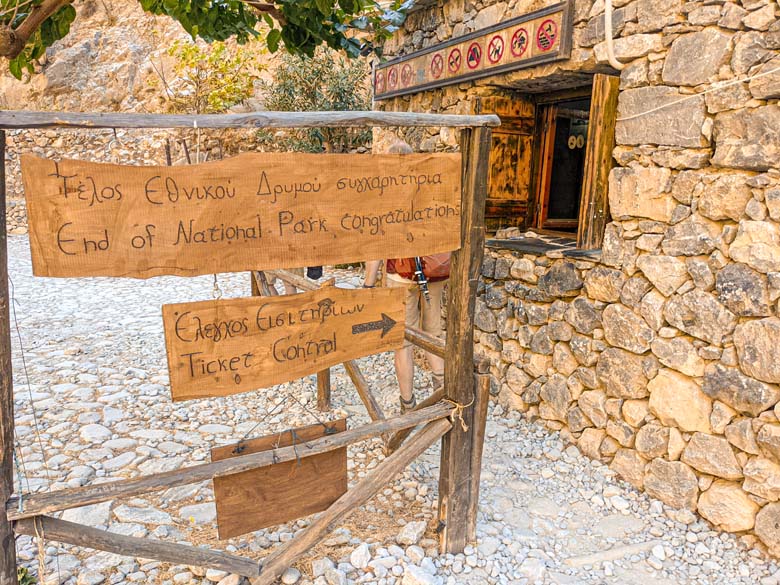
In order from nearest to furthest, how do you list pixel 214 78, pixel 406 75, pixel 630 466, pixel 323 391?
pixel 630 466
pixel 323 391
pixel 406 75
pixel 214 78

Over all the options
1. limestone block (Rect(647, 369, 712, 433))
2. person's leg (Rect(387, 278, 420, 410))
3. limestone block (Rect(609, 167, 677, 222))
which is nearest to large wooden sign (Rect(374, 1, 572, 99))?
limestone block (Rect(609, 167, 677, 222))

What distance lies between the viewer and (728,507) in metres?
2.87

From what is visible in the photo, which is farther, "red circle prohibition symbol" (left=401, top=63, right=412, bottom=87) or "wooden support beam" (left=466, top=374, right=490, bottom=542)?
"red circle prohibition symbol" (left=401, top=63, right=412, bottom=87)

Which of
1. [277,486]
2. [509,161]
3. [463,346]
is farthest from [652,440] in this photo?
[509,161]

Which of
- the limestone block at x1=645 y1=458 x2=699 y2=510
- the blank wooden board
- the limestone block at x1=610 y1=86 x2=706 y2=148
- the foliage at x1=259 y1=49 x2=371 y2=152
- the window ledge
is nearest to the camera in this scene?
the blank wooden board

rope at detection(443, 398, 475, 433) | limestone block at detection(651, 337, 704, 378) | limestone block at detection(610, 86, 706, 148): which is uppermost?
limestone block at detection(610, 86, 706, 148)

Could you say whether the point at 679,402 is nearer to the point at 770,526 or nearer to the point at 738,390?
the point at 738,390

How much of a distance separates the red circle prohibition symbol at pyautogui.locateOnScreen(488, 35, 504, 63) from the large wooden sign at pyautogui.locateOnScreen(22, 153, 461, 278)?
208 cm

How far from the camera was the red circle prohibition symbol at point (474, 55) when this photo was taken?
13.6 feet

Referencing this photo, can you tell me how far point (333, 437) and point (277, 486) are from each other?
30 centimetres

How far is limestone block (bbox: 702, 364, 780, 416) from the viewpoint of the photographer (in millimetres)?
2678

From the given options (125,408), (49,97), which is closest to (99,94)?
(49,97)

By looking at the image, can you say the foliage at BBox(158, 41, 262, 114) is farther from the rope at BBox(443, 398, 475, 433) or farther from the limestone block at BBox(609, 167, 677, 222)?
the rope at BBox(443, 398, 475, 433)

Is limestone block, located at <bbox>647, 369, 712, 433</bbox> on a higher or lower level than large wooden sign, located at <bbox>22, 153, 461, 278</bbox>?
lower
